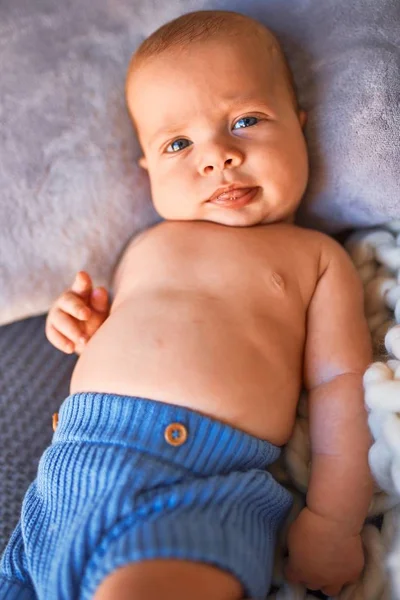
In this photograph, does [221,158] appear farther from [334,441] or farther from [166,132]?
[334,441]

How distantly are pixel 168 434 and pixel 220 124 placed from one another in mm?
486

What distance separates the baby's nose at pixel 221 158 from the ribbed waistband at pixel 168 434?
0.37 meters

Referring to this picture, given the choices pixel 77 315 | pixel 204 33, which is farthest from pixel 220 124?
pixel 77 315

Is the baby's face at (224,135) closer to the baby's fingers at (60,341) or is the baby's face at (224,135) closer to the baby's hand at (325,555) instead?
the baby's fingers at (60,341)

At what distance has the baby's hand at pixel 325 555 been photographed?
2.75 ft

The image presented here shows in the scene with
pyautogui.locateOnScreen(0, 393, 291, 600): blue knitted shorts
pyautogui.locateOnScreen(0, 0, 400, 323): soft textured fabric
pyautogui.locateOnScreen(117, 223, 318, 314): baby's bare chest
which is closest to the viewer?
pyautogui.locateOnScreen(0, 393, 291, 600): blue knitted shorts

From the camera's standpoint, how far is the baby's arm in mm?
845

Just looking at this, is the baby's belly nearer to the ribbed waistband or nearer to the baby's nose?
the ribbed waistband

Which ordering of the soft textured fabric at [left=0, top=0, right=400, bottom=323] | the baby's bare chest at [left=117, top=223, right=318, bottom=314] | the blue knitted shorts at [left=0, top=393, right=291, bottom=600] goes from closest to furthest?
the blue knitted shorts at [left=0, top=393, right=291, bottom=600] < the baby's bare chest at [left=117, top=223, right=318, bottom=314] < the soft textured fabric at [left=0, top=0, right=400, bottom=323]

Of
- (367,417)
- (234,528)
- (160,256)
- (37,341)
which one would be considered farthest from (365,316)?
(37,341)

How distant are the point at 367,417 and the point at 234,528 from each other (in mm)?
237

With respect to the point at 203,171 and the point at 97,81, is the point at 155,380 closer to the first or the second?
the point at 203,171

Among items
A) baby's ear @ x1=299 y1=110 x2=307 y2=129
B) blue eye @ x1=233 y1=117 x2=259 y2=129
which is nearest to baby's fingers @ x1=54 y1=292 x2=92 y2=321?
blue eye @ x1=233 y1=117 x2=259 y2=129

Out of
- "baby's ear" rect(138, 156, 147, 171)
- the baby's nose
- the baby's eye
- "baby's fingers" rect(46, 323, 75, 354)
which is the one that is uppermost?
the baby's eye
